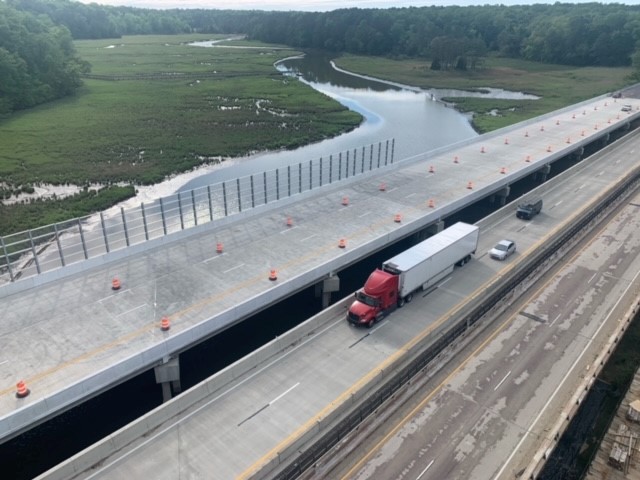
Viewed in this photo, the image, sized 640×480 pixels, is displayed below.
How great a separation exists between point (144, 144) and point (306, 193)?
132 feet

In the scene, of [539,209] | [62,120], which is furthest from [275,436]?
[62,120]

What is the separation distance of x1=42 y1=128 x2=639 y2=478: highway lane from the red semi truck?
79 centimetres

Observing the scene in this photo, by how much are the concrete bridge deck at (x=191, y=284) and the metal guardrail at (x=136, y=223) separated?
308 centimetres

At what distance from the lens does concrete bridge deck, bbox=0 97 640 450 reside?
79.6 ft

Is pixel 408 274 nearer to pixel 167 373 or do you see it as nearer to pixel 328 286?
pixel 328 286

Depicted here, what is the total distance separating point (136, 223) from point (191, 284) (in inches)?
773

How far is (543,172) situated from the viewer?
62156 millimetres

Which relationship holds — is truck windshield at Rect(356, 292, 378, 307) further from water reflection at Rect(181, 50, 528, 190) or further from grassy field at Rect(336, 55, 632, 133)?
grassy field at Rect(336, 55, 632, 133)

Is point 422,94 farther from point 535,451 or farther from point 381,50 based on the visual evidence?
point 535,451

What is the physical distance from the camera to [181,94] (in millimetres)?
116500

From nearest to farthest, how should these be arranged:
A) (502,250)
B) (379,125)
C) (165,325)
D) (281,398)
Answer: (281,398)
(165,325)
(502,250)
(379,125)

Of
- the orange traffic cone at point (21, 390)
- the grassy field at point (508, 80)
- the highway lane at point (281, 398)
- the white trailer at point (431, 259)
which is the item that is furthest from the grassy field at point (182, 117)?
the white trailer at point (431, 259)

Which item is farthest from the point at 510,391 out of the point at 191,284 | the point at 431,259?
the point at 191,284

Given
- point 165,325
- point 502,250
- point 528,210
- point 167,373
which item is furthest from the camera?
point 528,210
